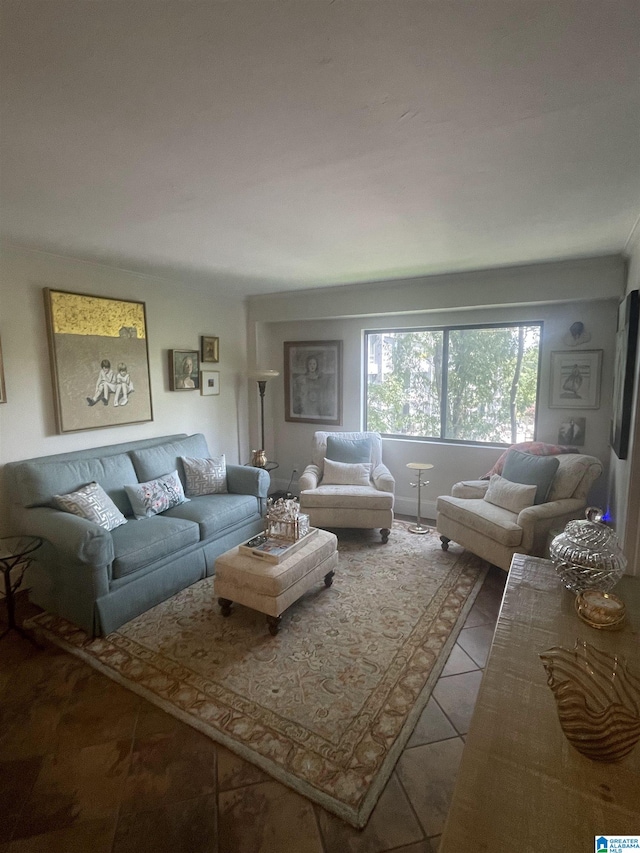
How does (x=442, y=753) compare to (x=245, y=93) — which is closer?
(x=245, y=93)

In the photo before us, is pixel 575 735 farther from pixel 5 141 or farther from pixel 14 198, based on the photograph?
pixel 14 198

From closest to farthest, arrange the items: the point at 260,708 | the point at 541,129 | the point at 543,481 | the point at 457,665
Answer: the point at 541,129 → the point at 260,708 → the point at 457,665 → the point at 543,481

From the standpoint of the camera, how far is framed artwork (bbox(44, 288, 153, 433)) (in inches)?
128

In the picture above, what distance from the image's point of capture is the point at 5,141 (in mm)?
1560

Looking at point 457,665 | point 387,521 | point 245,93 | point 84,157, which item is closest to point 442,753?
point 457,665

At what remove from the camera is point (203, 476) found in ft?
12.7

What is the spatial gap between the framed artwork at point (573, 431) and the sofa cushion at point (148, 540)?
130 inches

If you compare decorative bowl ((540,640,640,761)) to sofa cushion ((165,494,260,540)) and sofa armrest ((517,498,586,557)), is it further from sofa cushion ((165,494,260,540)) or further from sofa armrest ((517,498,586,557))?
sofa cushion ((165,494,260,540))

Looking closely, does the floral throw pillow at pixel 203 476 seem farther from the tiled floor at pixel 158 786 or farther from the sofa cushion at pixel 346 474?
the tiled floor at pixel 158 786

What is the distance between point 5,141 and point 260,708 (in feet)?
8.66

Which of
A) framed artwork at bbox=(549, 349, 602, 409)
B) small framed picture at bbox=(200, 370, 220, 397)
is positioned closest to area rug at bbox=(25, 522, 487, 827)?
framed artwork at bbox=(549, 349, 602, 409)

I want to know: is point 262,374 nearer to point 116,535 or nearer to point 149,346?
point 149,346

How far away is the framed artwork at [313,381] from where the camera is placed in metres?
4.96

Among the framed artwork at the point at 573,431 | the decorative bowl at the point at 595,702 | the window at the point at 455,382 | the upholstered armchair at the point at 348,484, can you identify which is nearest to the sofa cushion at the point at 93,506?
the upholstered armchair at the point at 348,484
